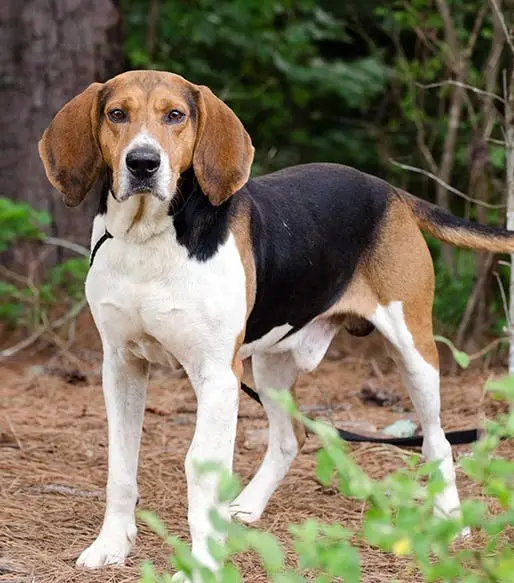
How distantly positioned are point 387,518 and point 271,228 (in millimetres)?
2509

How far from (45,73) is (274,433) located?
13.2 feet

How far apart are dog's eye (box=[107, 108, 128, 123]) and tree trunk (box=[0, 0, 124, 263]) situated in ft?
14.1

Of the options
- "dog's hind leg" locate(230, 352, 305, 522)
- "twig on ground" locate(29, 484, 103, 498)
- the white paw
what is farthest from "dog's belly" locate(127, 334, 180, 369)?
"twig on ground" locate(29, 484, 103, 498)

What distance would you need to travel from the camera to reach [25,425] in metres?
6.69

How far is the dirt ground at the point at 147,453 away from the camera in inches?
187

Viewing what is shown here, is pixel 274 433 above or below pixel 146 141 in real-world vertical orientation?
below

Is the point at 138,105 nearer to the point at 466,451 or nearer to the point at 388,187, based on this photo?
the point at 388,187

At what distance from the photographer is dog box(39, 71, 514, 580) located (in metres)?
4.34

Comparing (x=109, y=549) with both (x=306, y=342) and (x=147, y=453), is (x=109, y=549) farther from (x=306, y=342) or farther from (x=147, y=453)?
(x=147, y=453)

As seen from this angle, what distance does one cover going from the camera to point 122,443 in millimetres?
4797

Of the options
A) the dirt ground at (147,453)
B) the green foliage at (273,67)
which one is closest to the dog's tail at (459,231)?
the dirt ground at (147,453)

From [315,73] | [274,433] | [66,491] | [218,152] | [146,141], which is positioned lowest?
[66,491]

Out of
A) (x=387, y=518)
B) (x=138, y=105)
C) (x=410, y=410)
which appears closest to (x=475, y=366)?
(x=410, y=410)

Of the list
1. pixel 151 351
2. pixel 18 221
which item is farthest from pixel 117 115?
pixel 18 221
